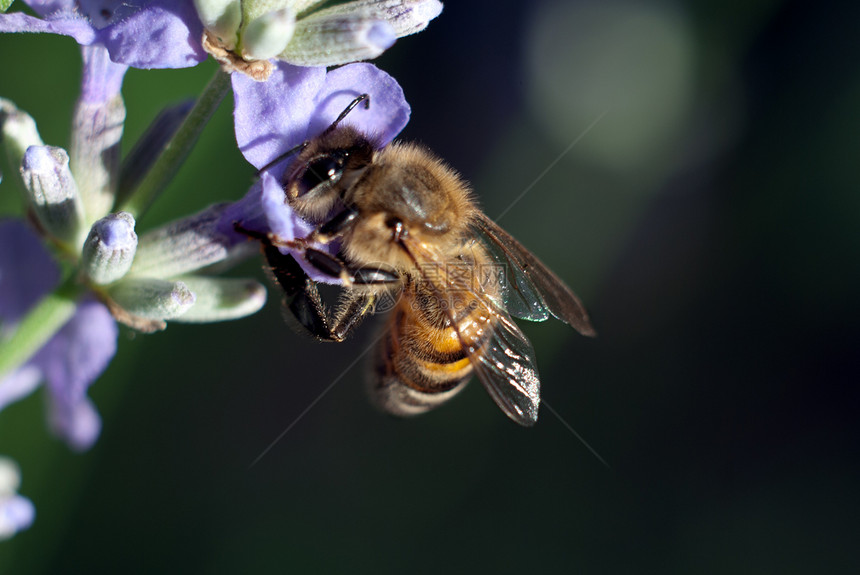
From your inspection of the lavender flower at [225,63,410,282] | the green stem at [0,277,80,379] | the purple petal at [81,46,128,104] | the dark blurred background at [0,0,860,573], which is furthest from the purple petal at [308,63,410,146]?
the dark blurred background at [0,0,860,573]

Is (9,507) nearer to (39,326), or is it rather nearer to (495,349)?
(39,326)

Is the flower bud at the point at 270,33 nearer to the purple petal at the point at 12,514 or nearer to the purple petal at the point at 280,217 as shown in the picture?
the purple petal at the point at 280,217

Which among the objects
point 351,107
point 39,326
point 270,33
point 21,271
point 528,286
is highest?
point 270,33

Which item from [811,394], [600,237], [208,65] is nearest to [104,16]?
[208,65]

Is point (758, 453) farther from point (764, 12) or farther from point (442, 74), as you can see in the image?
point (442, 74)

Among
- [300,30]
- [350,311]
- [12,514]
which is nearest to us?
[300,30]

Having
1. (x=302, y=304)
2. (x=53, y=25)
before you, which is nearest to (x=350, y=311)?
(x=302, y=304)

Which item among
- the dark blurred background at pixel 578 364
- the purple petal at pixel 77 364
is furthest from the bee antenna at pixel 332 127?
the dark blurred background at pixel 578 364
